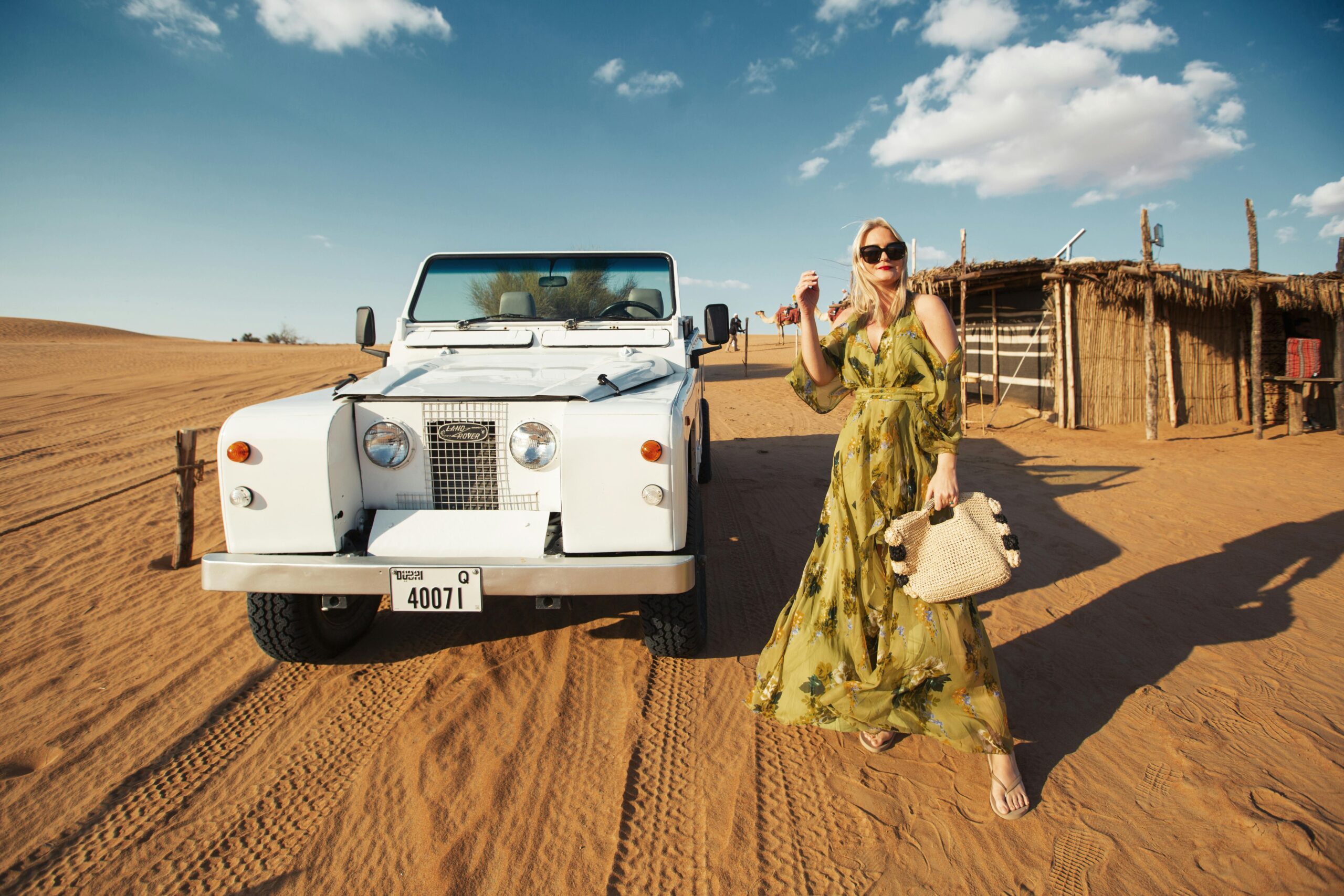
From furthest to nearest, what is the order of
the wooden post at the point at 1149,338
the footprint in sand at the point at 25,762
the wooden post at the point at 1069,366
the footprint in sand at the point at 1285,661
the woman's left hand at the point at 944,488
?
the wooden post at the point at 1069,366 → the wooden post at the point at 1149,338 → the footprint in sand at the point at 1285,661 → the footprint in sand at the point at 25,762 → the woman's left hand at the point at 944,488

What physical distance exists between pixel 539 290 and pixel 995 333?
10537mm

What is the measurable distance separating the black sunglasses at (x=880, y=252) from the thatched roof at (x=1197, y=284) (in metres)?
10.1

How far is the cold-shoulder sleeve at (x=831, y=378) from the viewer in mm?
2443

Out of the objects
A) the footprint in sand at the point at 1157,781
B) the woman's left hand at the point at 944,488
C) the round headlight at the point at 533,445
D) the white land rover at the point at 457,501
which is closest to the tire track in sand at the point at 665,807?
the white land rover at the point at 457,501

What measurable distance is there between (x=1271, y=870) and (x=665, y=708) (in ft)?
6.55

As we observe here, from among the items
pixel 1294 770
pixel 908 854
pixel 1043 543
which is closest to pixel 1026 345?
pixel 1043 543

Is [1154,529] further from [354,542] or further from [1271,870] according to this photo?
[354,542]

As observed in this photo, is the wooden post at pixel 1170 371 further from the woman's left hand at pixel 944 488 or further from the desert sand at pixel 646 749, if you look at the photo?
the woman's left hand at pixel 944 488

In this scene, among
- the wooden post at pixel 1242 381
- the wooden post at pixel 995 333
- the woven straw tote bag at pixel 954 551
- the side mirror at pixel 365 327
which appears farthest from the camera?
the wooden post at pixel 995 333

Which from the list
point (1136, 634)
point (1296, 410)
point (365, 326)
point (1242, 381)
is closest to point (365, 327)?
point (365, 326)

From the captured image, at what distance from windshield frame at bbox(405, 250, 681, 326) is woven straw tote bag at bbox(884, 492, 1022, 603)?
277cm

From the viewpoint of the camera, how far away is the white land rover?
2506 mm

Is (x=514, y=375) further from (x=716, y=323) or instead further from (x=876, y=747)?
(x=876, y=747)

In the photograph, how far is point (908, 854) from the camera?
2.02m
